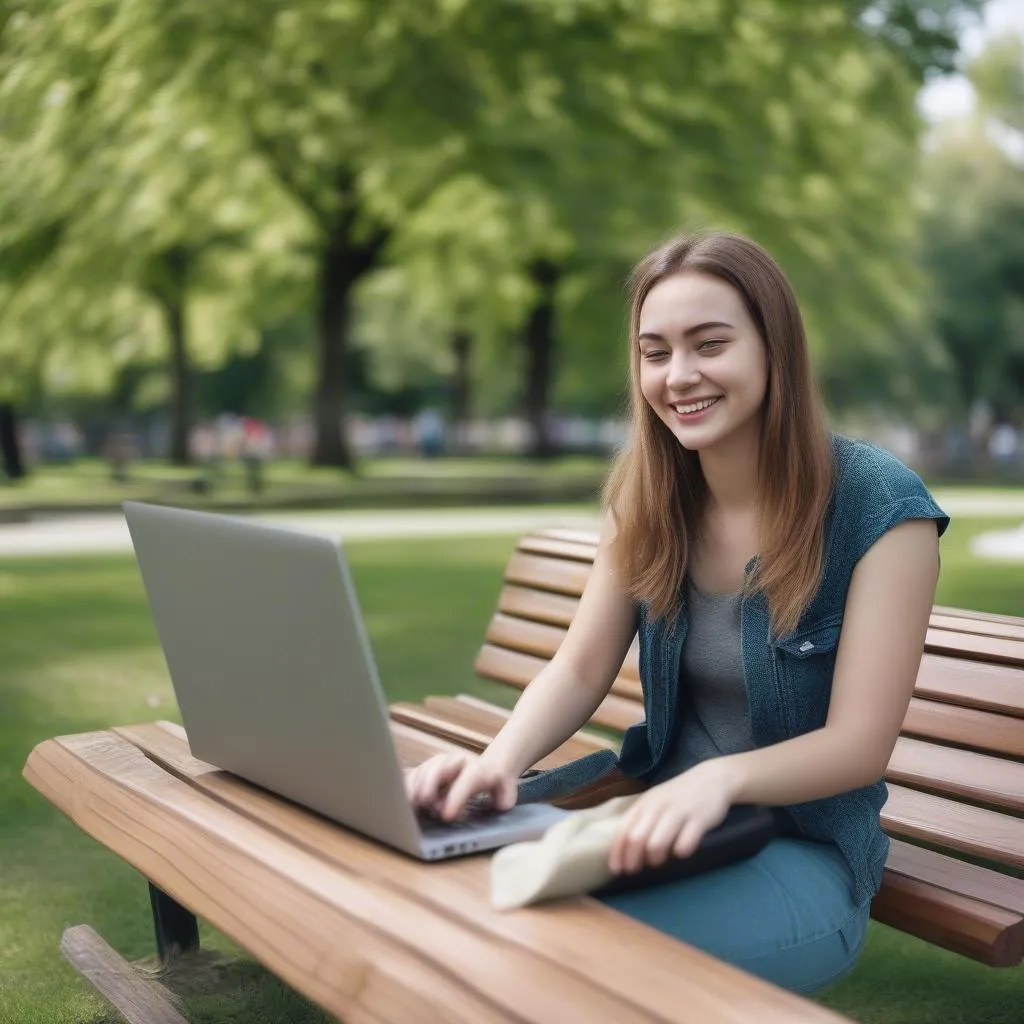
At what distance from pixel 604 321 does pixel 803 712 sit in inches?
1123

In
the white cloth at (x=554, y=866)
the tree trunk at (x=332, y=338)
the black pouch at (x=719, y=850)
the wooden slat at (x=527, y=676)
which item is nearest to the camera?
the white cloth at (x=554, y=866)

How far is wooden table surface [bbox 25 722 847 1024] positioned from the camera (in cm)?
163

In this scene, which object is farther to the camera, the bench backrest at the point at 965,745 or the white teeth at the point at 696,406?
the bench backrest at the point at 965,745

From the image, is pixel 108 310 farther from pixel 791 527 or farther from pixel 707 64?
pixel 791 527

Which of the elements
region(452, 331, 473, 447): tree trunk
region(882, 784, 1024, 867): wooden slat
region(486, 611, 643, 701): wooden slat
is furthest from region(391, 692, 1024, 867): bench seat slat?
region(452, 331, 473, 447): tree trunk

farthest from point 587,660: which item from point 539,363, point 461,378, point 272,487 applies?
point 461,378

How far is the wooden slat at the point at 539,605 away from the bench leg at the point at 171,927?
1.24 meters

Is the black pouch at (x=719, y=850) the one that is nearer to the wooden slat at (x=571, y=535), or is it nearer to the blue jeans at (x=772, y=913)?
the blue jeans at (x=772, y=913)

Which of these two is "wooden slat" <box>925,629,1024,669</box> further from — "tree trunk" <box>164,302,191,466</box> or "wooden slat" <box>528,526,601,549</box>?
"tree trunk" <box>164,302,191,466</box>

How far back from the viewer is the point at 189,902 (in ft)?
7.29

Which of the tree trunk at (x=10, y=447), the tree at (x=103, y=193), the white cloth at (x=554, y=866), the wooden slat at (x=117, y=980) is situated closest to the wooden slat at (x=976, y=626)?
the white cloth at (x=554, y=866)

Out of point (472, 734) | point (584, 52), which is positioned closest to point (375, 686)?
point (472, 734)

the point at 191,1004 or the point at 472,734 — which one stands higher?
the point at 472,734

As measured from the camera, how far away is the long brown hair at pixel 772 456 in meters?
2.37
